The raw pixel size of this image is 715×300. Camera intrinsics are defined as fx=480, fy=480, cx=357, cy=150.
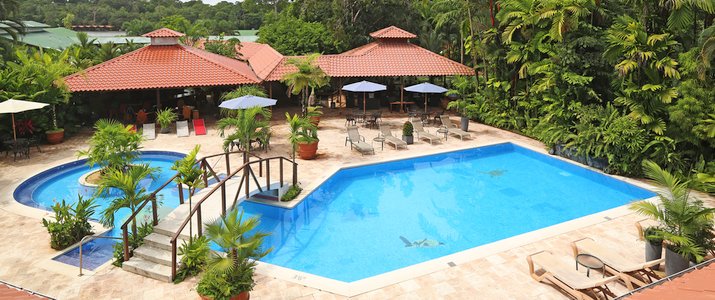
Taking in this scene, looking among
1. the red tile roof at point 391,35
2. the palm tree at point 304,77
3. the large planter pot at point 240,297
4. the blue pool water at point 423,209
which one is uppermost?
the red tile roof at point 391,35

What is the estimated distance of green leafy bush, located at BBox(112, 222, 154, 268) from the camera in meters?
9.93

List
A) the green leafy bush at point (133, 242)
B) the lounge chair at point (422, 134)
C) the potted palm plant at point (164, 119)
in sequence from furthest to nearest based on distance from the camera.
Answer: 1. the potted palm plant at point (164, 119)
2. the lounge chair at point (422, 134)
3. the green leafy bush at point (133, 242)

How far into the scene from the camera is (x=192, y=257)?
954 centimetres

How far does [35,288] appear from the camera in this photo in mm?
8812

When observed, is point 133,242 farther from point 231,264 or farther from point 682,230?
point 682,230

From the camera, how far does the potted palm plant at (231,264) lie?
775 centimetres

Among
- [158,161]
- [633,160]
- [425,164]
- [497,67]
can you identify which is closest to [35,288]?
[158,161]

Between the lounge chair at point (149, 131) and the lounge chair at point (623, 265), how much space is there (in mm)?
17471

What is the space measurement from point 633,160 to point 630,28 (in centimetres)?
429

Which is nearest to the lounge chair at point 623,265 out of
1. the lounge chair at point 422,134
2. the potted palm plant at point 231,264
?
the potted palm plant at point 231,264

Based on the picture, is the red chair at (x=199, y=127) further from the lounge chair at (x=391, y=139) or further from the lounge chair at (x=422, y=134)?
the lounge chair at (x=422, y=134)

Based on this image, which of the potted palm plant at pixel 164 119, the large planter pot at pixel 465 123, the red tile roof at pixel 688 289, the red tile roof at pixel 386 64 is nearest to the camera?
the red tile roof at pixel 688 289

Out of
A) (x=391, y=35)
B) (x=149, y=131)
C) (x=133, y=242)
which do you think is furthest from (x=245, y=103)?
(x=391, y=35)

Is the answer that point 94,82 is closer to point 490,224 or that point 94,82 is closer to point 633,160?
point 490,224
